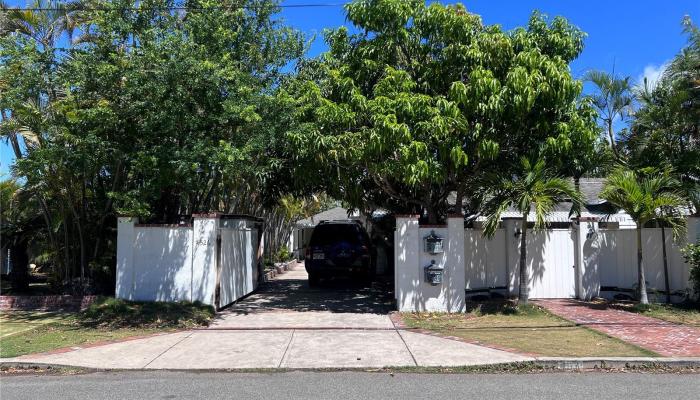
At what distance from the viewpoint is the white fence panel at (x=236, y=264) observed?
41.7 feet

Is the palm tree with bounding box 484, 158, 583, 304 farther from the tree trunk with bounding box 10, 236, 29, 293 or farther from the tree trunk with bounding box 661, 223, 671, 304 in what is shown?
the tree trunk with bounding box 10, 236, 29, 293

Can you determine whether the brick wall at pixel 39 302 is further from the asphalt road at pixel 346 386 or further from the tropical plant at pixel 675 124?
the tropical plant at pixel 675 124

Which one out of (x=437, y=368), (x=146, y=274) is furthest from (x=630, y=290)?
(x=146, y=274)

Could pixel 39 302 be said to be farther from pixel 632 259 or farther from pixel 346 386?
pixel 632 259

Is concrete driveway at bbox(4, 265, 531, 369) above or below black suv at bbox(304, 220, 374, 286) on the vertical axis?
below

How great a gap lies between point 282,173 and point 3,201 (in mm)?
7434

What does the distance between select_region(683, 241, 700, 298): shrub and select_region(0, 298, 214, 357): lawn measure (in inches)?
408

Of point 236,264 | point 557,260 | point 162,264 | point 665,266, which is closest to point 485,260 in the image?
point 557,260

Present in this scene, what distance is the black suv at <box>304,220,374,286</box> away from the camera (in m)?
16.6

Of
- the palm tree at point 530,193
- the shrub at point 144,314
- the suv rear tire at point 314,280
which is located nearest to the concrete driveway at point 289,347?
the shrub at point 144,314

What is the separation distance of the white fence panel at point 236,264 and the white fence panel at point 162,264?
31.2 inches

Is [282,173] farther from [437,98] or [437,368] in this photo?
[437,368]

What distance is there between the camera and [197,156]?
10.6 metres

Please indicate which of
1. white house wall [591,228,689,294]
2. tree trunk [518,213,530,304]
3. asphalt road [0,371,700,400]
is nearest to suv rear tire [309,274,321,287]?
tree trunk [518,213,530,304]
